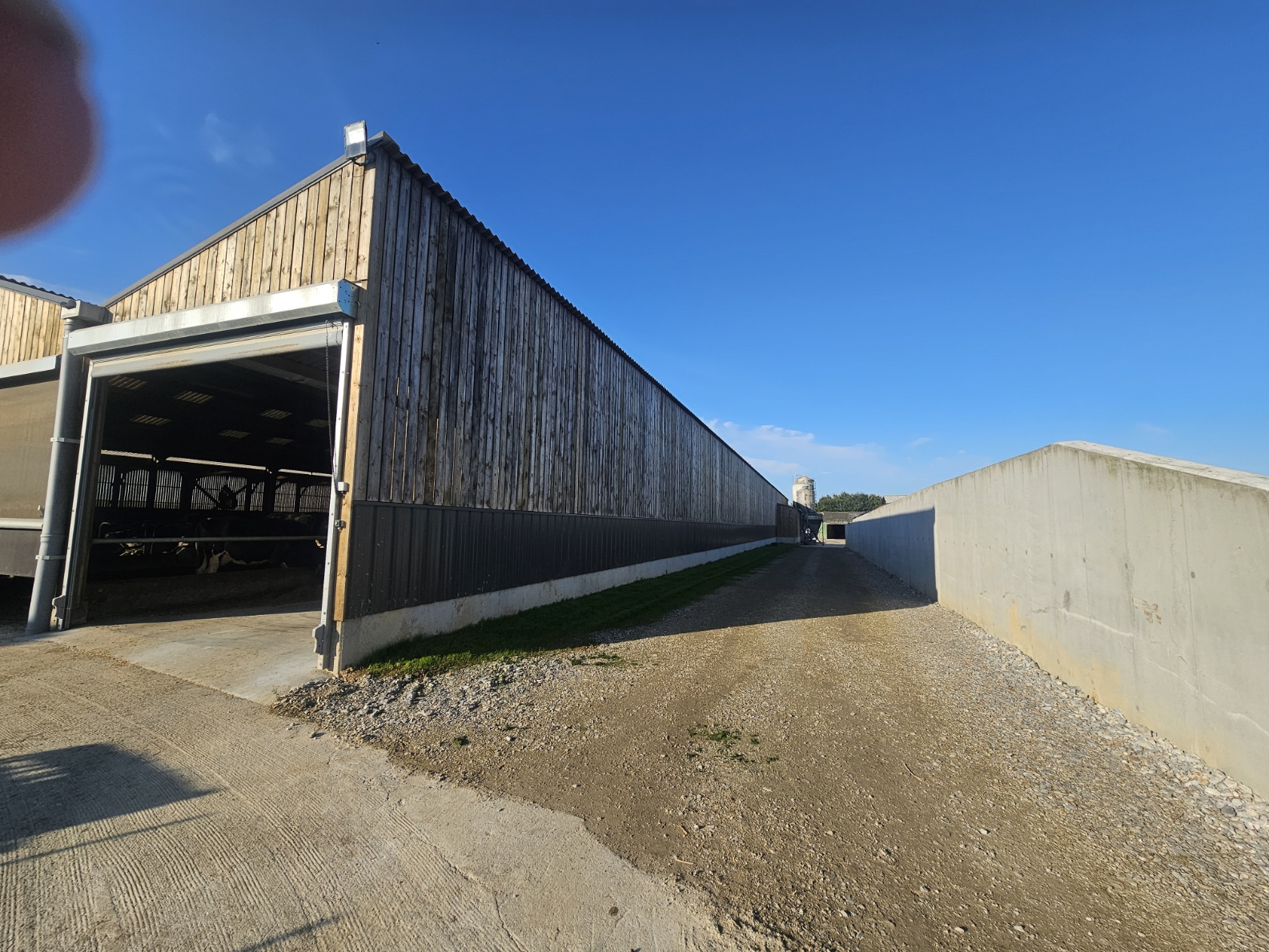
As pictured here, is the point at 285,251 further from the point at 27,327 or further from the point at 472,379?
the point at 27,327

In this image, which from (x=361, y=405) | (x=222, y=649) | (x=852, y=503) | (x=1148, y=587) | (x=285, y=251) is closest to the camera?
(x=1148, y=587)

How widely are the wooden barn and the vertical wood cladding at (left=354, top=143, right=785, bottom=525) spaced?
0.04m

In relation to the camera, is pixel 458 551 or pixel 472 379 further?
pixel 472 379

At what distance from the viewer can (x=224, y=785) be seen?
4.08 m

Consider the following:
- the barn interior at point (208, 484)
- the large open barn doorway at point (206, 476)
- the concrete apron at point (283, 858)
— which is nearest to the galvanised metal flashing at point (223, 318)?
the large open barn doorway at point (206, 476)

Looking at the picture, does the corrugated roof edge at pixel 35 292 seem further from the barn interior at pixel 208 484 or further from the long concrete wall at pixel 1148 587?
the long concrete wall at pixel 1148 587

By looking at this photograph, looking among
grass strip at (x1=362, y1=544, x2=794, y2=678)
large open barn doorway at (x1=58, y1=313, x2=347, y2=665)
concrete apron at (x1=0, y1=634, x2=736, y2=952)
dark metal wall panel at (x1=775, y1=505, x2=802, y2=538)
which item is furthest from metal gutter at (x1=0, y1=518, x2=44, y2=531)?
dark metal wall panel at (x1=775, y1=505, x2=802, y2=538)

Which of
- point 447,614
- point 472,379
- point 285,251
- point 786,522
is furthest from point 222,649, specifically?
point 786,522

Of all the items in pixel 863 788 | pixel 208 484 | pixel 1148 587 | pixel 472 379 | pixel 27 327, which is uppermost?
pixel 27 327

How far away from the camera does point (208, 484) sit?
20547 millimetres

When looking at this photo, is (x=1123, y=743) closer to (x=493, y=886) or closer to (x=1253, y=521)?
(x=1253, y=521)

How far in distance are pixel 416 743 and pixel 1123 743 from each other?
642 cm

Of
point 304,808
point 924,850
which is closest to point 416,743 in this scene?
point 304,808

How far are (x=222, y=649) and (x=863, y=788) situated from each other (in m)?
7.83
